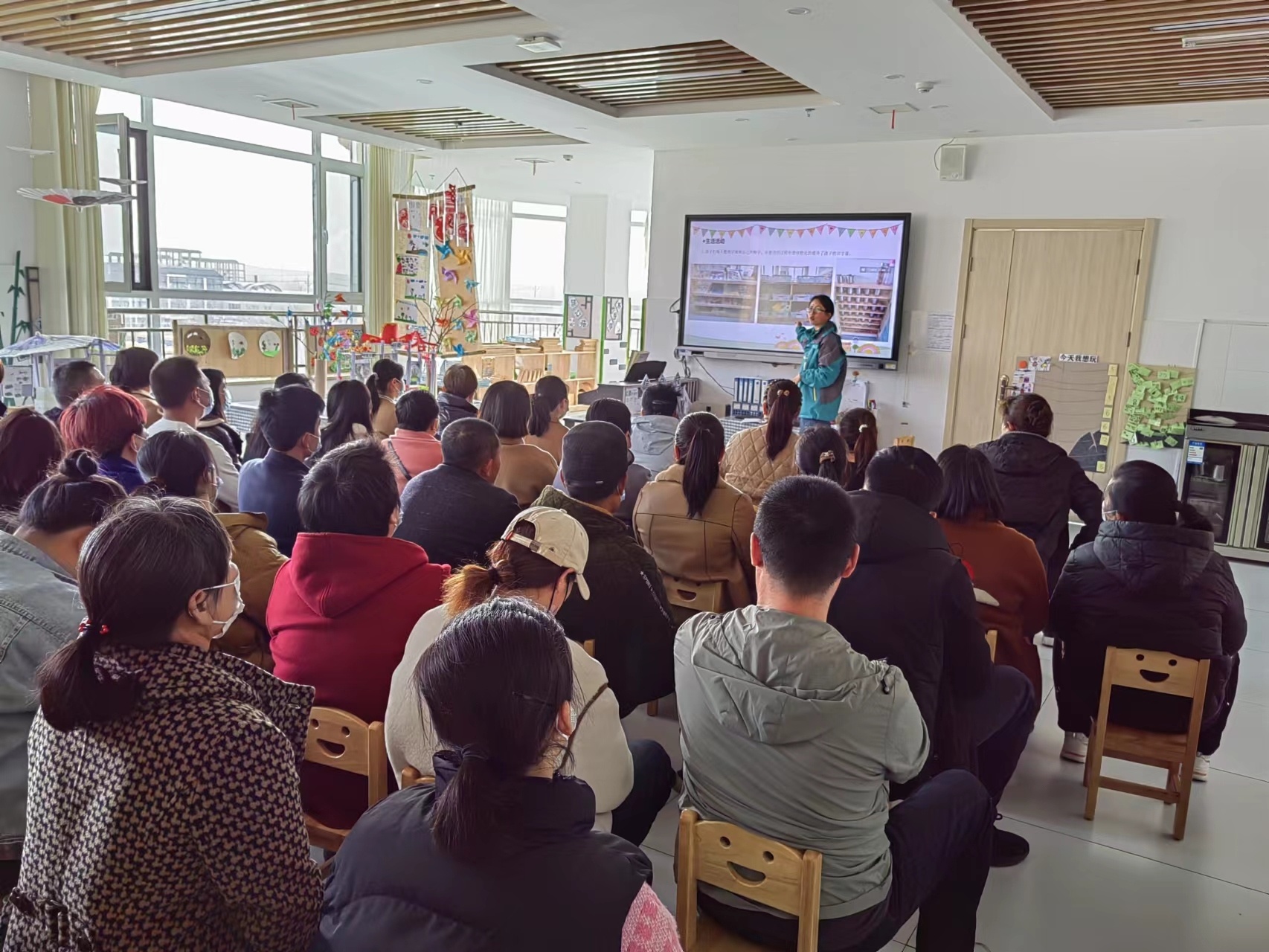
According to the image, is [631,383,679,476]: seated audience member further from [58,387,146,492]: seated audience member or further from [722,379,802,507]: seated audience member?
[58,387,146,492]: seated audience member

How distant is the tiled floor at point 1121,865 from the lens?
2279 mm

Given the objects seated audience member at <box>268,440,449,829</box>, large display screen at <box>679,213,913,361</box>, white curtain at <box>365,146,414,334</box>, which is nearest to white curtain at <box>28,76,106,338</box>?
white curtain at <box>365,146,414,334</box>

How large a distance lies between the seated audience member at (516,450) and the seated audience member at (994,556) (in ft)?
5.27

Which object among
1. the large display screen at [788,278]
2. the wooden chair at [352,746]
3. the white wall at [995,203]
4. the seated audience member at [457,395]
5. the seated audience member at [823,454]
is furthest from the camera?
the large display screen at [788,278]

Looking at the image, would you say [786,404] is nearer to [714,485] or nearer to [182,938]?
[714,485]

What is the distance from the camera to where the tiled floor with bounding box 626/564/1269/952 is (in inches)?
89.7

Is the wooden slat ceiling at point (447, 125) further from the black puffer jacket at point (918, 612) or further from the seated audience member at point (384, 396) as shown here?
the black puffer jacket at point (918, 612)

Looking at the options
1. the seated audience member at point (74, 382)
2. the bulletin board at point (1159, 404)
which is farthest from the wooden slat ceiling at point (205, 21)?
the bulletin board at point (1159, 404)

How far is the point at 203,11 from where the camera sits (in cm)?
498

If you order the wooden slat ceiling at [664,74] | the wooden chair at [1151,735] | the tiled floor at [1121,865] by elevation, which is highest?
the wooden slat ceiling at [664,74]

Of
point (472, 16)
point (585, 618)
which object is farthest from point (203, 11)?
point (585, 618)

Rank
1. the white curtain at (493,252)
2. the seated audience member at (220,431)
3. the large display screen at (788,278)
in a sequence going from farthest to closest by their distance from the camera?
the white curtain at (493,252), the large display screen at (788,278), the seated audience member at (220,431)

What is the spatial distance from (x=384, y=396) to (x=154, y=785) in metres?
3.82

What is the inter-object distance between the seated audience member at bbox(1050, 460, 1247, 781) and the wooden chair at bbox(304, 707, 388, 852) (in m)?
2.09
